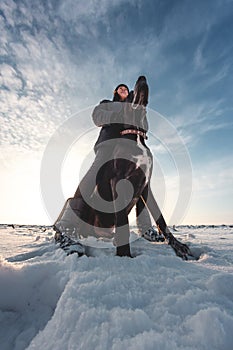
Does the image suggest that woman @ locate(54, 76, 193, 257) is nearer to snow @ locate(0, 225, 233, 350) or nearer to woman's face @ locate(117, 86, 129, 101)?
woman's face @ locate(117, 86, 129, 101)

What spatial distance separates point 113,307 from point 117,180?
1331 mm

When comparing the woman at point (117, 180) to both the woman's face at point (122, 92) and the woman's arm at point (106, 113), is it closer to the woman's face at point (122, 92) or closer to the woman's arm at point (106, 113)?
the woman's arm at point (106, 113)

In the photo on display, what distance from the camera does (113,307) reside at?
941 millimetres

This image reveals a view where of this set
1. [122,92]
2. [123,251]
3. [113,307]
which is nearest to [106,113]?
[122,92]

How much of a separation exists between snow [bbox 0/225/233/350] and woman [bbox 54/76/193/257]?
23.9 inches

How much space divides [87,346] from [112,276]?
529 mm

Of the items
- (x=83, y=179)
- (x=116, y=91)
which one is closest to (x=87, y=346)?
(x=83, y=179)

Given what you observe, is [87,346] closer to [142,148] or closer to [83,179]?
[142,148]

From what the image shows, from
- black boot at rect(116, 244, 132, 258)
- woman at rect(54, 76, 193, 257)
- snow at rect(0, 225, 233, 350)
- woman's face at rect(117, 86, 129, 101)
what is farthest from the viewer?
woman's face at rect(117, 86, 129, 101)

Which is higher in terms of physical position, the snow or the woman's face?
the woman's face

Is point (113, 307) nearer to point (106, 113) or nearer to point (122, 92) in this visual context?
point (106, 113)

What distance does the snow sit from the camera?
0.74 m

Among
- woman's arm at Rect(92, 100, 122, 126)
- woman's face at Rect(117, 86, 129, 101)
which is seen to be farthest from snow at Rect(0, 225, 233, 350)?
woman's face at Rect(117, 86, 129, 101)

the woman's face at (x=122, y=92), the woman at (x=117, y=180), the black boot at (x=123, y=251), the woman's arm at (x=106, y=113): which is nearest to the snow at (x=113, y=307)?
the black boot at (x=123, y=251)
